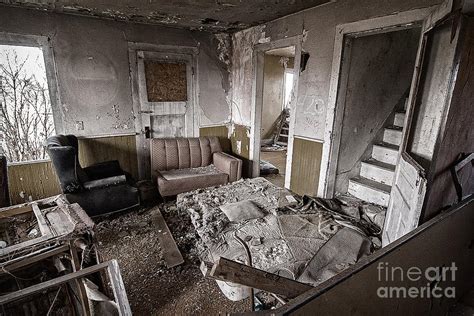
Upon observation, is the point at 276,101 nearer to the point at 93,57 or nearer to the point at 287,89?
the point at 287,89

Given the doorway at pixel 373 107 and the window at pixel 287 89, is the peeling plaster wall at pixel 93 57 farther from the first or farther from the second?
the window at pixel 287 89

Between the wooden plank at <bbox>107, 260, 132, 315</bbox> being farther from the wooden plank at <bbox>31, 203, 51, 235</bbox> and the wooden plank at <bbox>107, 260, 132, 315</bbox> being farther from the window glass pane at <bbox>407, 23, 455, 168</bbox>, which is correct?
the window glass pane at <bbox>407, 23, 455, 168</bbox>

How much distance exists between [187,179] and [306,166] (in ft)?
5.70

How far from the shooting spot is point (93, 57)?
3.61 m

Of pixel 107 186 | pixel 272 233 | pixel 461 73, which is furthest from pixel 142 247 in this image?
pixel 461 73

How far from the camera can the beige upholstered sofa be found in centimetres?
364

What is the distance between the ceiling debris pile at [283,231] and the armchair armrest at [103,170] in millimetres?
1075

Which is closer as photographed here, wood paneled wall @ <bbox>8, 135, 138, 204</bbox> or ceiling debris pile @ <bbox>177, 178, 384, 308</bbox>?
ceiling debris pile @ <bbox>177, 178, 384, 308</bbox>

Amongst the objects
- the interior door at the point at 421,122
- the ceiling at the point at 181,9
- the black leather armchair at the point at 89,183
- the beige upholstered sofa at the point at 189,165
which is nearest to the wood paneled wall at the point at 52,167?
the black leather armchair at the point at 89,183

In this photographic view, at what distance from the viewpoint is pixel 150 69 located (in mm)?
4078

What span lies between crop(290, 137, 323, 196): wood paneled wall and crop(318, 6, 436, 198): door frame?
107mm

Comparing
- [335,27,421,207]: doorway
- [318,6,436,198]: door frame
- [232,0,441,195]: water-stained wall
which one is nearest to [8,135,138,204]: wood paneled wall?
[232,0,441,195]: water-stained wall

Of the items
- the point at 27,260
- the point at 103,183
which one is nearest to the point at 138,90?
the point at 103,183

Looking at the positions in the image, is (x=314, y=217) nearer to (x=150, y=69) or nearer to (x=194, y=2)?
(x=194, y=2)
